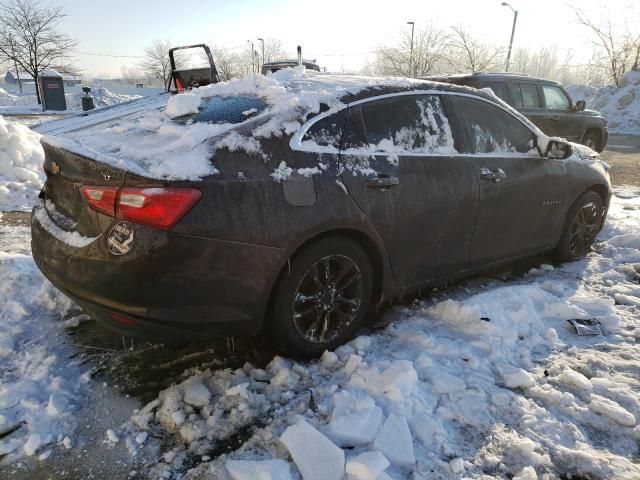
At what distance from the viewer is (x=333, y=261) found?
9.46ft

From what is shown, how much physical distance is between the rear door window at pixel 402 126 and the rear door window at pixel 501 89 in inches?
235

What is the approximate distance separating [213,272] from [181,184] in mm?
450

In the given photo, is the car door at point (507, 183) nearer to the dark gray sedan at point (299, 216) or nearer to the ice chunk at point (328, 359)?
the dark gray sedan at point (299, 216)

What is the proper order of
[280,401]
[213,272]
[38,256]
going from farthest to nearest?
1. [38,256]
2. [280,401]
3. [213,272]

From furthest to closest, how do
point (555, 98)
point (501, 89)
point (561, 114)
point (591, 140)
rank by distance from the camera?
1. point (591, 140)
2. point (561, 114)
3. point (555, 98)
4. point (501, 89)

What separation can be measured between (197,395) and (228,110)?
166 cm

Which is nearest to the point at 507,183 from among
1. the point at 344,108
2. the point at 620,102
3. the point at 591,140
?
the point at 344,108

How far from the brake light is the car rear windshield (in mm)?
719

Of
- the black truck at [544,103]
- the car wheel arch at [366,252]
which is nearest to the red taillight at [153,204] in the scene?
the car wheel arch at [366,252]

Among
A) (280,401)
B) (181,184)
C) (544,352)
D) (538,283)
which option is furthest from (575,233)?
(181,184)

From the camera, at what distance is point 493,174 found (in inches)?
144

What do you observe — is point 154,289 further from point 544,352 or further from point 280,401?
point 544,352

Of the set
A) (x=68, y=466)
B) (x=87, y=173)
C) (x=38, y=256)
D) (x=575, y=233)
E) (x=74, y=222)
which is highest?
(x=87, y=173)

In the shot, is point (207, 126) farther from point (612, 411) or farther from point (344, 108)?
point (612, 411)
